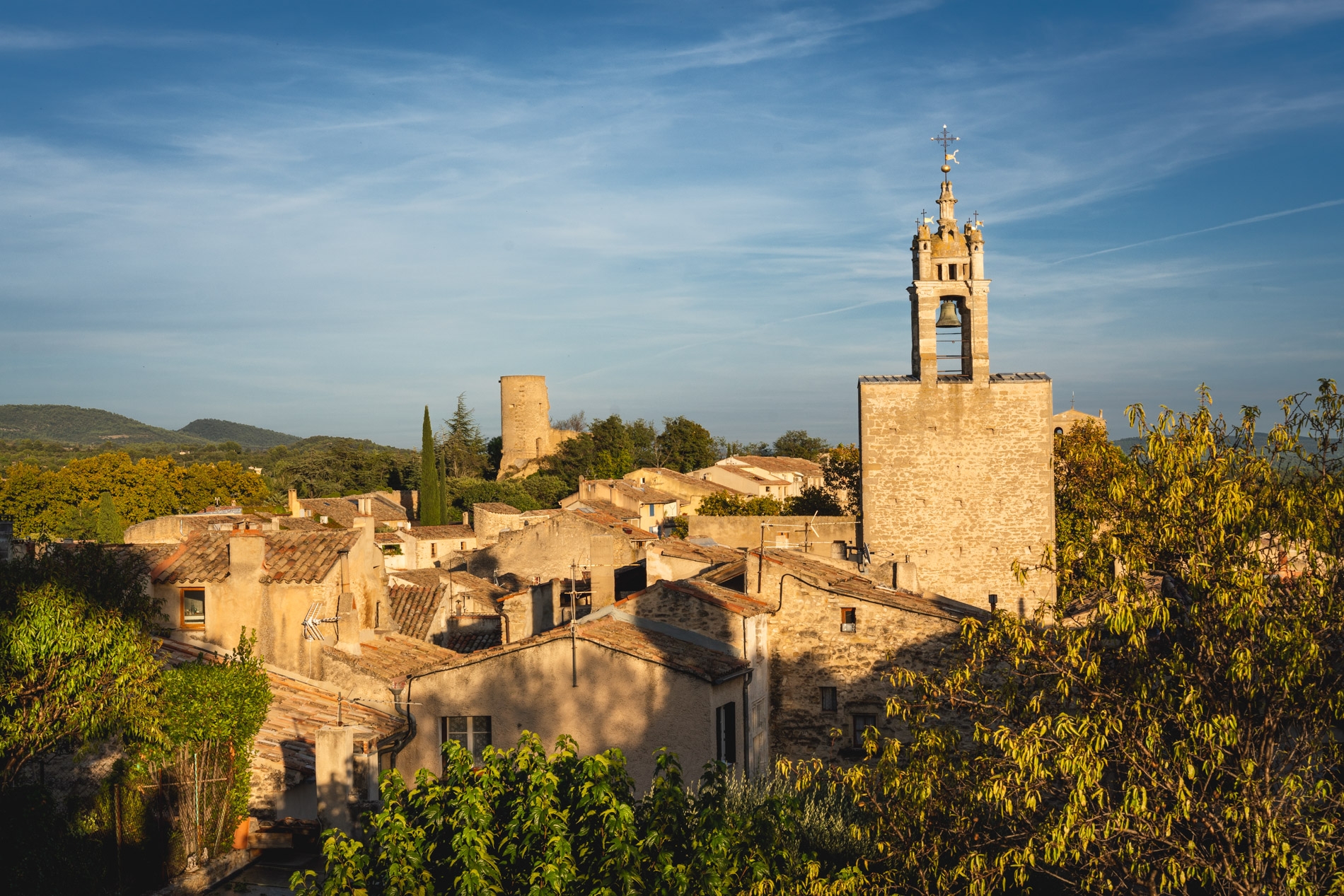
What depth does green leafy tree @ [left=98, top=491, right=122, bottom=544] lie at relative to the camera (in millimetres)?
59344

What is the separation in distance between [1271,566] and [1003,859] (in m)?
2.71

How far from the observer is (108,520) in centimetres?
6162

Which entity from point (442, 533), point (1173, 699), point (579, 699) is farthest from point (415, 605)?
point (442, 533)

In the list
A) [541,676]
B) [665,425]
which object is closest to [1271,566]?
[541,676]

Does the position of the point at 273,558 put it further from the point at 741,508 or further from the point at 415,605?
the point at 741,508

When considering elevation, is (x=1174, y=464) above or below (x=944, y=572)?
above

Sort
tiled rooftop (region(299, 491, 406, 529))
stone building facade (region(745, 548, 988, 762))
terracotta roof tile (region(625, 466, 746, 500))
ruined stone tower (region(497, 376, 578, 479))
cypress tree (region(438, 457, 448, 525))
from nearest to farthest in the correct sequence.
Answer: stone building facade (region(745, 548, 988, 762)), tiled rooftop (region(299, 491, 406, 529)), terracotta roof tile (region(625, 466, 746, 500)), cypress tree (region(438, 457, 448, 525)), ruined stone tower (region(497, 376, 578, 479))

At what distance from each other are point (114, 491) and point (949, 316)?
54.8m

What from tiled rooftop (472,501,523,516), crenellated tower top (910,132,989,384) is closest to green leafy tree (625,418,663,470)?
tiled rooftop (472,501,523,516)

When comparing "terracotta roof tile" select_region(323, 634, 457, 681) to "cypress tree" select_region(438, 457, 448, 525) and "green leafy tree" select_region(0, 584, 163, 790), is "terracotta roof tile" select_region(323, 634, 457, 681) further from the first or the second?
"cypress tree" select_region(438, 457, 448, 525)

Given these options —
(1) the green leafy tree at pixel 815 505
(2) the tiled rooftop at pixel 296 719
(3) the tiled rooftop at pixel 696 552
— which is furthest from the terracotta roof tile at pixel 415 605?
(1) the green leafy tree at pixel 815 505

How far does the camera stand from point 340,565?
19.0 metres

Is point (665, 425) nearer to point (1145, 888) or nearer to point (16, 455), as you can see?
point (16, 455)

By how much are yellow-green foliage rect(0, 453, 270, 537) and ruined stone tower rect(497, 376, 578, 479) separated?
3235cm
